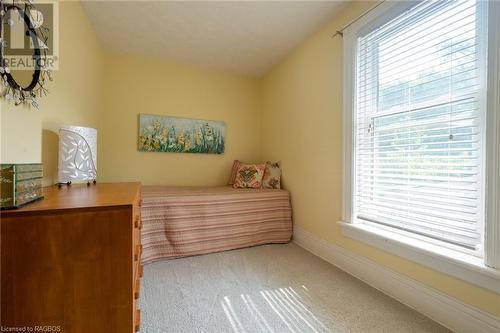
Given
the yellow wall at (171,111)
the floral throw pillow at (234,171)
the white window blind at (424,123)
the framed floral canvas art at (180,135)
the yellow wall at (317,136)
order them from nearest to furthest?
the white window blind at (424,123), the yellow wall at (317,136), the yellow wall at (171,111), the framed floral canvas art at (180,135), the floral throw pillow at (234,171)

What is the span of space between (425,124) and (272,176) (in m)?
1.78

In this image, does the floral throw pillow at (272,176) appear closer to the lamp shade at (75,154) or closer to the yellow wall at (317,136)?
the yellow wall at (317,136)

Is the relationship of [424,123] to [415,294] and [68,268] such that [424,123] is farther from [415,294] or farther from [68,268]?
[68,268]

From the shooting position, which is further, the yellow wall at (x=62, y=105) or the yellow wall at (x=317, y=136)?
the yellow wall at (x=317, y=136)

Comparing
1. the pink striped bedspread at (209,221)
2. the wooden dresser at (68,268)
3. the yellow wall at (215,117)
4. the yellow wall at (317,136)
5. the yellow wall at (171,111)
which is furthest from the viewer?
the yellow wall at (171,111)

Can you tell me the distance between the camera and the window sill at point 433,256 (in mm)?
1108

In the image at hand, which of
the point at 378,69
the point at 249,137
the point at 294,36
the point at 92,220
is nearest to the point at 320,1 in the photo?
the point at 294,36

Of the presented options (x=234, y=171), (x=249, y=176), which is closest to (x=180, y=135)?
(x=234, y=171)

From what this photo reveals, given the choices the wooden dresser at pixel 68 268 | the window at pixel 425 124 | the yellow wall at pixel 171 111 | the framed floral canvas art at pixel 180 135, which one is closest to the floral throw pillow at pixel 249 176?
the yellow wall at pixel 171 111

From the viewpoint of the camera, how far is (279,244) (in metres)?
2.62

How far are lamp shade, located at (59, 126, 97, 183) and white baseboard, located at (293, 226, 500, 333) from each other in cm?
212

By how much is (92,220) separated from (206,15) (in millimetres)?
2015

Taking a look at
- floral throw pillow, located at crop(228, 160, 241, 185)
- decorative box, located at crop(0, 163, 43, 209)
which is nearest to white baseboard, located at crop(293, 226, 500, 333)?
floral throw pillow, located at crop(228, 160, 241, 185)

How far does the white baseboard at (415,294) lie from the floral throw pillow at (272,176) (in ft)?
3.14
